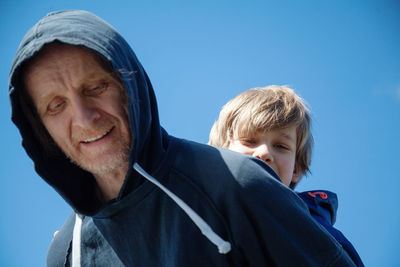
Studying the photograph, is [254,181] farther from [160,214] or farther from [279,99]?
[279,99]

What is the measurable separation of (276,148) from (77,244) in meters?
1.83

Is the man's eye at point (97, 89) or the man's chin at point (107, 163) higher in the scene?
the man's eye at point (97, 89)

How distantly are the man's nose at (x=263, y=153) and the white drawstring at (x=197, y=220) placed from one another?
1.25m

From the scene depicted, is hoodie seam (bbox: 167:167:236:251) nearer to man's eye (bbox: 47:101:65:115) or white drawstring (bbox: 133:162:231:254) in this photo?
white drawstring (bbox: 133:162:231:254)

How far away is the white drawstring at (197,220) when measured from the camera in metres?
1.80

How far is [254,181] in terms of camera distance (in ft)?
6.38

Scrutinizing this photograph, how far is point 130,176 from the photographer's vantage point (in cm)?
214

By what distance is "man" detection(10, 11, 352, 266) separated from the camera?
191 centimetres

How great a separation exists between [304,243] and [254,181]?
40cm

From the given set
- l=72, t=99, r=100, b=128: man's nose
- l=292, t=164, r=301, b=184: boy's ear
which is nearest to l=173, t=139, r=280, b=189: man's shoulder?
l=72, t=99, r=100, b=128: man's nose

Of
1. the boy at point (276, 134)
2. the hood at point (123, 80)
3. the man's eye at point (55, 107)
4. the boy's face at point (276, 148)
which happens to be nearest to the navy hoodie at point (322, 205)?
the boy at point (276, 134)

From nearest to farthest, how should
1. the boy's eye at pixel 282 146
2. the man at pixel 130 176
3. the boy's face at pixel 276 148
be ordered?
the man at pixel 130 176
the boy's face at pixel 276 148
the boy's eye at pixel 282 146

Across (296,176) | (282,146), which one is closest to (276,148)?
(282,146)

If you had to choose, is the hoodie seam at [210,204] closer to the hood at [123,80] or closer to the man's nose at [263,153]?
the hood at [123,80]
